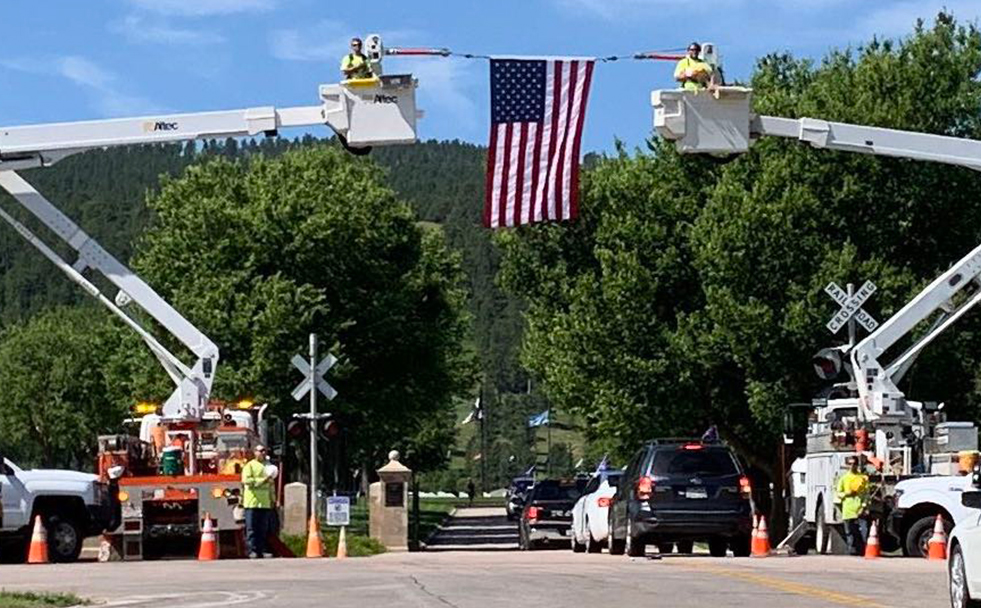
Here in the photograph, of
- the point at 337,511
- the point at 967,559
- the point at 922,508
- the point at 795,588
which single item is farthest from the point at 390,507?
the point at 967,559

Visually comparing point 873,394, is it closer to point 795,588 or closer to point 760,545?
point 760,545

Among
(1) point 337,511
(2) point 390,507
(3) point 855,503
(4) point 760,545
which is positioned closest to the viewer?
(3) point 855,503

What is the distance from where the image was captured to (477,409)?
121438 millimetres

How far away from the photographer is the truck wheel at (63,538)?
1217 inches

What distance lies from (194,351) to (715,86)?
10.9 meters

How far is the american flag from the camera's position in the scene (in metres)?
27.4

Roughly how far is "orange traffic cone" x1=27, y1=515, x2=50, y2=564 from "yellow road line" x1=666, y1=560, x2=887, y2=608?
1024 cm

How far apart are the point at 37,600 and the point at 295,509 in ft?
72.2

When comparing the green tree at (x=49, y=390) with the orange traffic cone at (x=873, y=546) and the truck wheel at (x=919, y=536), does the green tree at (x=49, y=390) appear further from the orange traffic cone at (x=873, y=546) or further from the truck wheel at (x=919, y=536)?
the truck wheel at (x=919, y=536)

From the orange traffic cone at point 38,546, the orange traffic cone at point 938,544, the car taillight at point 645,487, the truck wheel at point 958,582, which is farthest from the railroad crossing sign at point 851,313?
the truck wheel at point 958,582

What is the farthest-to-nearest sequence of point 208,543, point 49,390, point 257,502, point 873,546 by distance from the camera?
point 49,390
point 257,502
point 208,543
point 873,546

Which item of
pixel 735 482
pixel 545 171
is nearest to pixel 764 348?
pixel 735 482

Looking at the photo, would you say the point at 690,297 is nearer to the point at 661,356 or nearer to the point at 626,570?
the point at 661,356

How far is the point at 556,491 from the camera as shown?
4400 centimetres
